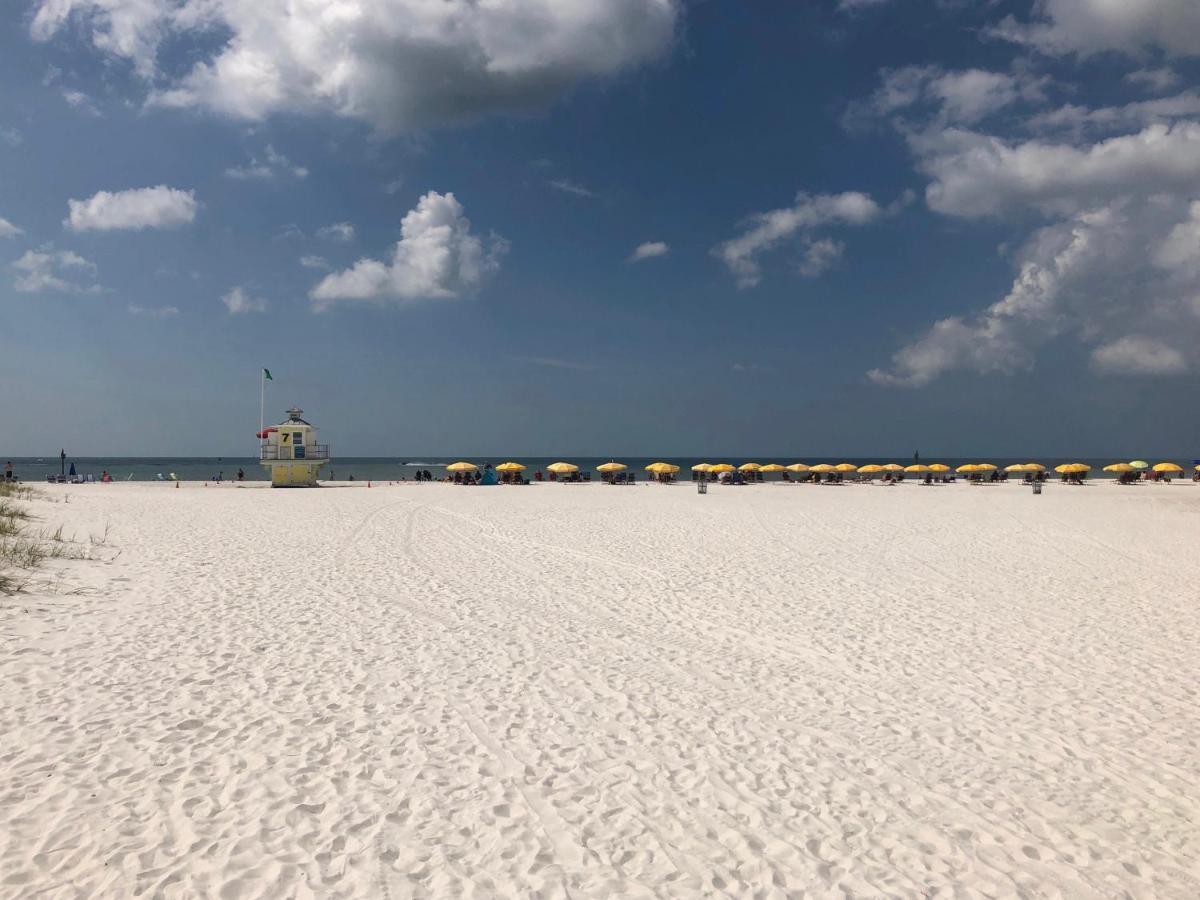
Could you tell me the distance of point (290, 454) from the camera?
39000mm

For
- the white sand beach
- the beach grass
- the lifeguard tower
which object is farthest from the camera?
the lifeguard tower

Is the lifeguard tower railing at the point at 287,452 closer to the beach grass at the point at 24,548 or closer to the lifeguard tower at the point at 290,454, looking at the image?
the lifeguard tower at the point at 290,454

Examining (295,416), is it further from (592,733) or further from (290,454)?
(592,733)

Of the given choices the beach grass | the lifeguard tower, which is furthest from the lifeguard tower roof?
the beach grass

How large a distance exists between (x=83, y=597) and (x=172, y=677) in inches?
154

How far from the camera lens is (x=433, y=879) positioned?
3.83 meters

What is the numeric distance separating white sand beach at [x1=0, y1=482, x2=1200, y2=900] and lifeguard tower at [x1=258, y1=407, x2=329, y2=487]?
2761cm

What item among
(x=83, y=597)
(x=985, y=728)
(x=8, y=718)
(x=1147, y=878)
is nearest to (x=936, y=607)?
(x=985, y=728)

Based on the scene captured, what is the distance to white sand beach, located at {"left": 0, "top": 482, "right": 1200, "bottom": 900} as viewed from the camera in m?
4.02

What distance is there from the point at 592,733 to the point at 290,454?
1481 inches

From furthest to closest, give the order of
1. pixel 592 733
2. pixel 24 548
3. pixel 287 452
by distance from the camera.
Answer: pixel 287 452, pixel 24 548, pixel 592 733

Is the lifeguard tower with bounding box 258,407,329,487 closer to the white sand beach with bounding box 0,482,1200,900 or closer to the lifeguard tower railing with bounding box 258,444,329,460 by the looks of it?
the lifeguard tower railing with bounding box 258,444,329,460

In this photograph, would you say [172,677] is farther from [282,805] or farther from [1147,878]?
[1147,878]

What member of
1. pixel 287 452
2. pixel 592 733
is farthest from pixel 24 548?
pixel 287 452
